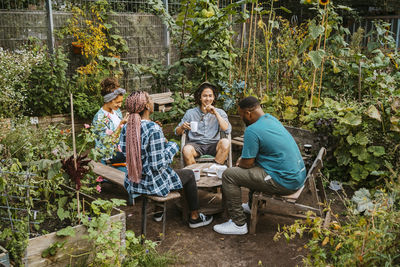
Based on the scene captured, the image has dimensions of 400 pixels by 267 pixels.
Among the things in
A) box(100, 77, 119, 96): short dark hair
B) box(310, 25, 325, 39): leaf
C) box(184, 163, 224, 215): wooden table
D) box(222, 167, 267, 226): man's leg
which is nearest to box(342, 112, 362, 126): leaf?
box(310, 25, 325, 39): leaf

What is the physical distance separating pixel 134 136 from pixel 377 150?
294 centimetres

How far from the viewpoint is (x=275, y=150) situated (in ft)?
12.1

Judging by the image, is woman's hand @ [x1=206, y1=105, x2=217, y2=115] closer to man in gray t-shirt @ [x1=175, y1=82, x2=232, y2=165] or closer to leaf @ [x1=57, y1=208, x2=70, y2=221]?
man in gray t-shirt @ [x1=175, y1=82, x2=232, y2=165]

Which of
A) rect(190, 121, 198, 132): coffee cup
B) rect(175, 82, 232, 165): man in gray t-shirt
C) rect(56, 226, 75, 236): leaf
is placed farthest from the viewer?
rect(175, 82, 232, 165): man in gray t-shirt

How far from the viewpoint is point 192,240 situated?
12.7 feet

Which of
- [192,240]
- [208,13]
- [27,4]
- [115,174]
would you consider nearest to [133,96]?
[115,174]

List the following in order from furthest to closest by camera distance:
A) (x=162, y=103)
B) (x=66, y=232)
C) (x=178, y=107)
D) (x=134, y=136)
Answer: (x=162, y=103), (x=178, y=107), (x=134, y=136), (x=66, y=232)

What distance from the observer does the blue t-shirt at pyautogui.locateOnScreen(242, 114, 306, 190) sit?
145 inches

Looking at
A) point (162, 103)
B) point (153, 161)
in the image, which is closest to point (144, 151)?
point (153, 161)

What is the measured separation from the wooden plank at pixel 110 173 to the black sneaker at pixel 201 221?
846 millimetres

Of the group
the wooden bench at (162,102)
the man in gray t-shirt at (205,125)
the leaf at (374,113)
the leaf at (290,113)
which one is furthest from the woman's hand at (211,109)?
the wooden bench at (162,102)

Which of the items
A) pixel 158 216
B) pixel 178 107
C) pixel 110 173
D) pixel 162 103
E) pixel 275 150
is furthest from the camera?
pixel 162 103

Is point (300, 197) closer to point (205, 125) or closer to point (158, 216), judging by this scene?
point (158, 216)

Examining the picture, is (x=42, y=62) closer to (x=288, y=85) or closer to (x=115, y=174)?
(x=115, y=174)
